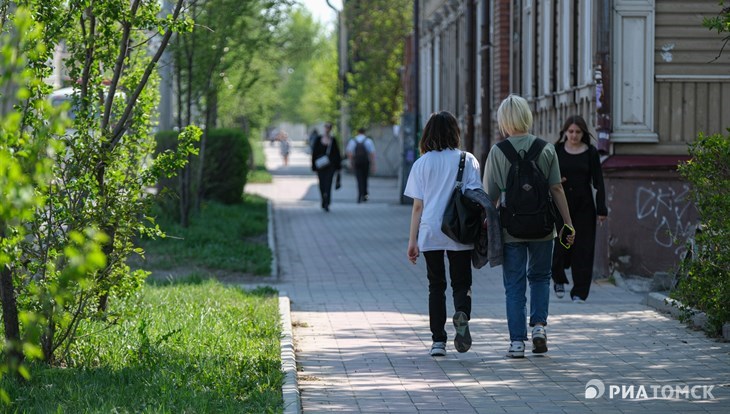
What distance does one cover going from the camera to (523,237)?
893 cm

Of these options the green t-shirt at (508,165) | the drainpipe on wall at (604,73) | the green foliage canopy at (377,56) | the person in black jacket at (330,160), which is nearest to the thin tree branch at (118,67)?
the green t-shirt at (508,165)

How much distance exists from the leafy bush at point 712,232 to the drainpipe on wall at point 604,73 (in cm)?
493

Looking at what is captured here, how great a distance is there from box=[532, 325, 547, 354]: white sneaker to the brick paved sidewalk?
113 mm

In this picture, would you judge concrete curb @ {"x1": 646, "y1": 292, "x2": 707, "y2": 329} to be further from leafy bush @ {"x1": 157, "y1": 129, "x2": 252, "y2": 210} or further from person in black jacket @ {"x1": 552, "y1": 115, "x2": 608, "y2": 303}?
leafy bush @ {"x1": 157, "y1": 129, "x2": 252, "y2": 210}

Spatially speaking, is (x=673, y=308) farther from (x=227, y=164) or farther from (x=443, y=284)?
(x=227, y=164)

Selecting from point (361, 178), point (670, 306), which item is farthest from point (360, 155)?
point (670, 306)

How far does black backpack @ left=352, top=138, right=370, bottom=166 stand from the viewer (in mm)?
31797

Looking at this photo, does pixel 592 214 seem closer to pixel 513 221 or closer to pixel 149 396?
pixel 513 221

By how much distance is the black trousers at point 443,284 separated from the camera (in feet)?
29.5

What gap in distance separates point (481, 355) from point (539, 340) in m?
0.42

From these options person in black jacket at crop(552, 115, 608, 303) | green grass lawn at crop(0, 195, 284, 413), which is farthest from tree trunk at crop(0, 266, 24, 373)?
person in black jacket at crop(552, 115, 608, 303)

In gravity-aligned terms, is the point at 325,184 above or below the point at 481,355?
above

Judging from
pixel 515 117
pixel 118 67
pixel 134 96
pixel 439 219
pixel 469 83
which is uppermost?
pixel 469 83

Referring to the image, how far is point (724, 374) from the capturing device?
8.30 m
